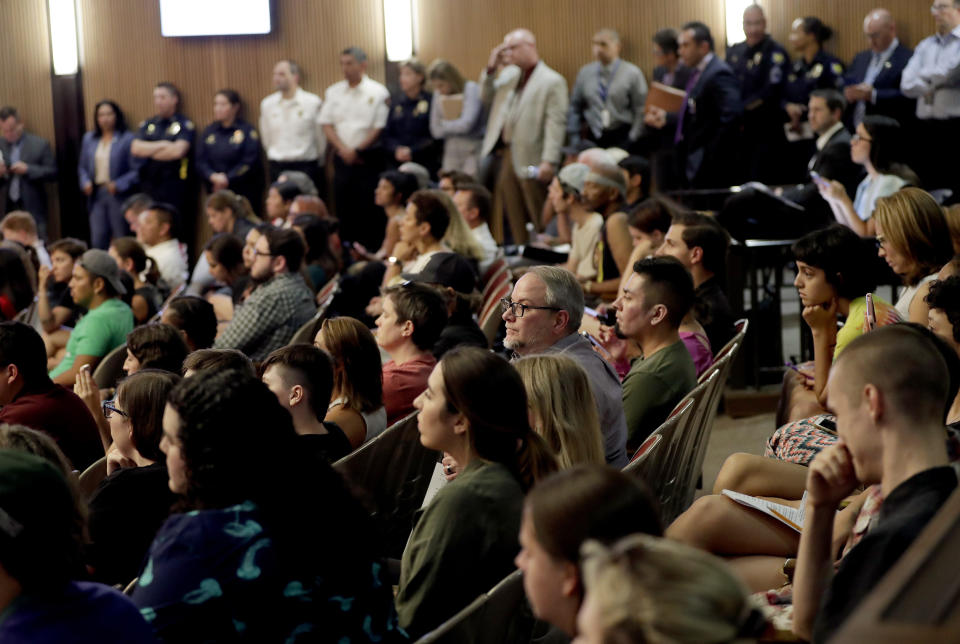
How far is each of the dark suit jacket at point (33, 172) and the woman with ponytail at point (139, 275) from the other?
4705 millimetres

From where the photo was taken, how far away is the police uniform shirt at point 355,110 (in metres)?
10.0

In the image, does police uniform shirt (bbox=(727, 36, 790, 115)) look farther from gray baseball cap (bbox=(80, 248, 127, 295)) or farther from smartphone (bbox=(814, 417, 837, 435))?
smartphone (bbox=(814, 417, 837, 435))

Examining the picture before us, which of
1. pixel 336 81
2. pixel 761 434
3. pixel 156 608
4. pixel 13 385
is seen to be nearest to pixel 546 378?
pixel 156 608

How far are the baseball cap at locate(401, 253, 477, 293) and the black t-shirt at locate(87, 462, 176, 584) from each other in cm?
230

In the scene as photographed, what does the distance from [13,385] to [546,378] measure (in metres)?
1.99

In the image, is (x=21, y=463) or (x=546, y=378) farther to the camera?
(x=546, y=378)

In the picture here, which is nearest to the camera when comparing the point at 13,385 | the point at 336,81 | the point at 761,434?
the point at 13,385

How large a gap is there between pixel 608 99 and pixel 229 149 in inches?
139

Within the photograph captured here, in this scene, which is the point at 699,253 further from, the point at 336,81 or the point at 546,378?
the point at 336,81

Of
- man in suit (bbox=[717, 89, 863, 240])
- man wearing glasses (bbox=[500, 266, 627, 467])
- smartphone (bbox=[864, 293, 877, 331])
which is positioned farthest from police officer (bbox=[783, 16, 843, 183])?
man wearing glasses (bbox=[500, 266, 627, 467])

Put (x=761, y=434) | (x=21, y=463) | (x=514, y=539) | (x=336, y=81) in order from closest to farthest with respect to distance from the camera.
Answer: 1. (x=21, y=463)
2. (x=514, y=539)
3. (x=761, y=434)
4. (x=336, y=81)

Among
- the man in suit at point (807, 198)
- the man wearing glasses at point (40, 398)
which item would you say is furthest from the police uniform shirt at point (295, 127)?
the man wearing glasses at point (40, 398)

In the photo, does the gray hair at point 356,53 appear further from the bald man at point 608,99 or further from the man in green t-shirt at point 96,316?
the man in green t-shirt at point 96,316

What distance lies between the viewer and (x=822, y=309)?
12.7ft
